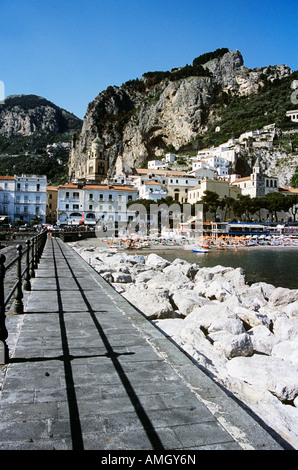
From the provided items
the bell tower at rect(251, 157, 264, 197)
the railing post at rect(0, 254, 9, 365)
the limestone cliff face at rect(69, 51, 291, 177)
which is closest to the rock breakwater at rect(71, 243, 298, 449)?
the railing post at rect(0, 254, 9, 365)

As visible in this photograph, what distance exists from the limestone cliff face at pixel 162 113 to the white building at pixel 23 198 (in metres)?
51.8

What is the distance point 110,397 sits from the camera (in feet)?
9.66

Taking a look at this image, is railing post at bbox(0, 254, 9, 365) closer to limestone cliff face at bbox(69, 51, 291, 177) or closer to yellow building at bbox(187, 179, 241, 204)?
yellow building at bbox(187, 179, 241, 204)

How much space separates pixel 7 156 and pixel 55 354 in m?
165

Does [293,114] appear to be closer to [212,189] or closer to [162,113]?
[162,113]

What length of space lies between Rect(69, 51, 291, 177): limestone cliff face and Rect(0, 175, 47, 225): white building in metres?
51.8

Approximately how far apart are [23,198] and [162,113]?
231ft

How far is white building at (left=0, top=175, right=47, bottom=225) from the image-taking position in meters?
61.5

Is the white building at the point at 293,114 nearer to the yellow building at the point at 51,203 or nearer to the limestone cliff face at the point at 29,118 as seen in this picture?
the yellow building at the point at 51,203

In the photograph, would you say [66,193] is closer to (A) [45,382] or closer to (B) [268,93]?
(A) [45,382]

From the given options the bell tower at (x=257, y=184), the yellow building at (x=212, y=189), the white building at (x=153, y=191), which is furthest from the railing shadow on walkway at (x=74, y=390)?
the bell tower at (x=257, y=184)

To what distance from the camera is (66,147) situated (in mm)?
167750

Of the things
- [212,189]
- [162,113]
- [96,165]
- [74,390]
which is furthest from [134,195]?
[74,390]

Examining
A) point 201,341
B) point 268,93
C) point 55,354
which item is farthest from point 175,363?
point 268,93
